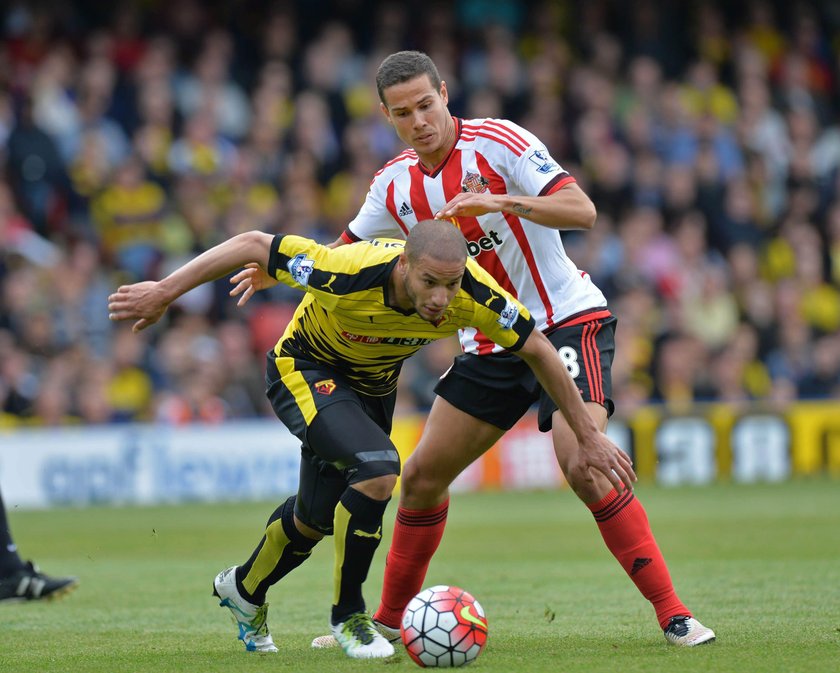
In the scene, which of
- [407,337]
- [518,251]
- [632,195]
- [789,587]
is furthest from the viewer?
[632,195]

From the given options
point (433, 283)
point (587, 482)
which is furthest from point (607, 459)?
point (433, 283)

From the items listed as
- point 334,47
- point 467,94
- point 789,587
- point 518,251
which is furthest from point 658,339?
point 518,251

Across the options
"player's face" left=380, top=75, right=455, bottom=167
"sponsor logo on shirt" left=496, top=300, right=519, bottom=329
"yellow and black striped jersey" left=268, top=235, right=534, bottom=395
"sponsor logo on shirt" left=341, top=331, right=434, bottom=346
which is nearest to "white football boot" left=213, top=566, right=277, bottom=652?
"yellow and black striped jersey" left=268, top=235, right=534, bottom=395

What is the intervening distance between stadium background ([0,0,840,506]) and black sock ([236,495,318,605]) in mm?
9153

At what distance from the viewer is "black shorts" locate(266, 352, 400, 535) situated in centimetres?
598

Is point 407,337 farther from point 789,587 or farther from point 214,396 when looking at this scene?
point 214,396

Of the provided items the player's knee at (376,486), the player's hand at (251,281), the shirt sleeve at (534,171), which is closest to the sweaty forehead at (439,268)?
the shirt sleeve at (534,171)

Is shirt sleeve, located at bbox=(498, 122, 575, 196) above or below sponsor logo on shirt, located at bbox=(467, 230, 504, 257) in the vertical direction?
above

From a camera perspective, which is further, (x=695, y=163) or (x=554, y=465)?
(x=695, y=163)

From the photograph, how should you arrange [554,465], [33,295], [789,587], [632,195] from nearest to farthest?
1. [789,587]
2. [33,295]
3. [554,465]
4. [632,195]

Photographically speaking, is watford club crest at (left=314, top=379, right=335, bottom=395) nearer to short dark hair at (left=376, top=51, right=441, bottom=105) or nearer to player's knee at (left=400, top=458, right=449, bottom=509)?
player's knee at (left=400, top=458, right=449, bottom=509)

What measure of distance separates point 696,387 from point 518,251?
10782mm

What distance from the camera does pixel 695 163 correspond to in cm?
→ 1889

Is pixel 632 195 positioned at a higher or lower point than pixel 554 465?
higher
